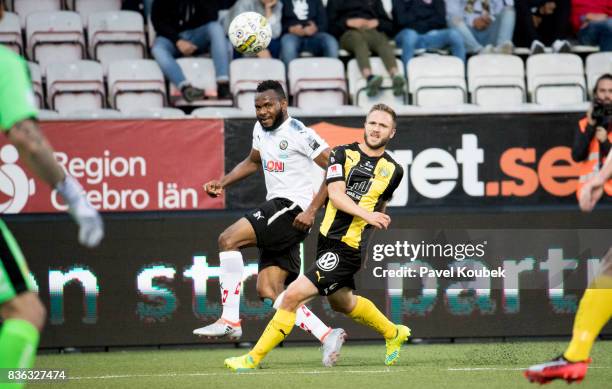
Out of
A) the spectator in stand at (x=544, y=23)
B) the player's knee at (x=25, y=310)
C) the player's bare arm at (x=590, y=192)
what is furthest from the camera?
the spectator in stand at (x=544, y=23)

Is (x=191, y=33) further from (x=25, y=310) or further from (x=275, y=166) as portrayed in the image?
(x=25, y=310)

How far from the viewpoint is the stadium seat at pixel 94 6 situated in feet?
49.8

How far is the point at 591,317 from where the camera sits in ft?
20.2

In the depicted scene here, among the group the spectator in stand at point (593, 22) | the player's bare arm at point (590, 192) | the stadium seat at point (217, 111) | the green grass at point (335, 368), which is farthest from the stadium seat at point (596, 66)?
the player's bare arm at point (590, 192)

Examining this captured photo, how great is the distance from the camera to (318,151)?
931cm

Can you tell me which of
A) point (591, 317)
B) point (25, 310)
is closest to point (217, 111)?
point (591, 317)

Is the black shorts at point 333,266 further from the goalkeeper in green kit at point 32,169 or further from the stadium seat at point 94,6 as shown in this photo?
the stadium seat at point 94,6

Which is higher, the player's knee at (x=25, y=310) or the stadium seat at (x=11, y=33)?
the stadium seat at (x=11, y=33)

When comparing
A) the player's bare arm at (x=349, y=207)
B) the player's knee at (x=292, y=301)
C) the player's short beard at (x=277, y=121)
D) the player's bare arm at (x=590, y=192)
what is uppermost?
the player's bare arm at (x=590, y=192)

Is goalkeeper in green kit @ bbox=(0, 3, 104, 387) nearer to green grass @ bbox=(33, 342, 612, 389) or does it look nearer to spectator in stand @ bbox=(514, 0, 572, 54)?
green grass @ bbox=(33, 342, 612, 389)

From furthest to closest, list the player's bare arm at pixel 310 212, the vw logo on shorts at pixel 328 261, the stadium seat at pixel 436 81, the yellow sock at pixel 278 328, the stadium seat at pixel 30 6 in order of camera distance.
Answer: the stadium seat at pixel 30 6
the stadium seat at pixel 436 81
the player's bare arm at pixel 310 212
the vw logo on shorts at pixel 328 261
the yellow sock at pixel 278 328

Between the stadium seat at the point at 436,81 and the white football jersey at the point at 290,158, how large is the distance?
459 centimetres

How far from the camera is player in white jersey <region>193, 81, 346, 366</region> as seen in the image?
9172 mm

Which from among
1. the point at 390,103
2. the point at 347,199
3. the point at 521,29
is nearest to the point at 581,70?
the point at 521,29
